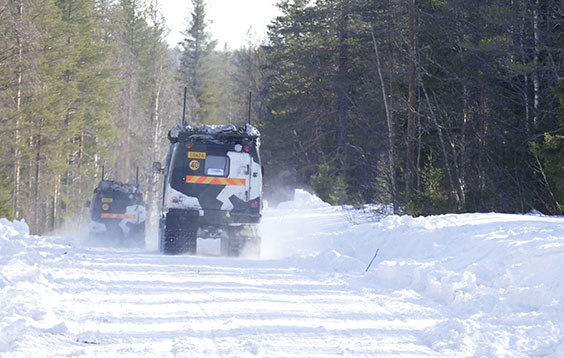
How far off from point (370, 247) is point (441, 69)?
13.4 metres

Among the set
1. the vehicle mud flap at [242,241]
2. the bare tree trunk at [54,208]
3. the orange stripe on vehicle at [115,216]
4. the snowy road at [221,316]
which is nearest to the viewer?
the snowy road at [221,316]

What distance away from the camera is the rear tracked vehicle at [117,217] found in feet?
79.4

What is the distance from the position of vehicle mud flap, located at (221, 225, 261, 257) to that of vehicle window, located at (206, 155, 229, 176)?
4.56 ft

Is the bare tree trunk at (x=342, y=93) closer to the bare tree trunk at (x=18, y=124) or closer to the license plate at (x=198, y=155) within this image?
the bare tree trunk at (x=18, y=124)

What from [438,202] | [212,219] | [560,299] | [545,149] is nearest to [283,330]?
[560,299]

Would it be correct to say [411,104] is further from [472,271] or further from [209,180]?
[472,271]

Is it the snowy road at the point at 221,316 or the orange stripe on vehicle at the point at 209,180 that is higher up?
the orange stripe on vehicle at the point at 209,180

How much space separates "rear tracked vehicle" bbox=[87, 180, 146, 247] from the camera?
24.2 m

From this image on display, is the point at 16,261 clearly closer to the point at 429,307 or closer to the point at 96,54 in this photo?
the point at 429,307

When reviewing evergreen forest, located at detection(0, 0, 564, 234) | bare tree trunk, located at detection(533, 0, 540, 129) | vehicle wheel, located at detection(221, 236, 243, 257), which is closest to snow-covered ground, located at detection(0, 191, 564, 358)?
vehicle wheel, located at detection(221, 236, 243, 257)

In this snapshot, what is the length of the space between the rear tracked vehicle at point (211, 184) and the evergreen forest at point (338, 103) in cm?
533

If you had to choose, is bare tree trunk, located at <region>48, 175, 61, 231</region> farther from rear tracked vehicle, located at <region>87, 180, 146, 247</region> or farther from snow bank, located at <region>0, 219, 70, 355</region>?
snow bank, located at <region>0, 219, 70, 355</region>

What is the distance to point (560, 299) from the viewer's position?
763cm

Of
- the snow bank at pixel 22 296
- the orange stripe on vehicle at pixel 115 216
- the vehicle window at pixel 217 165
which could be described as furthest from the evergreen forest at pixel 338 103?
the snow bank at pixel 22 296
